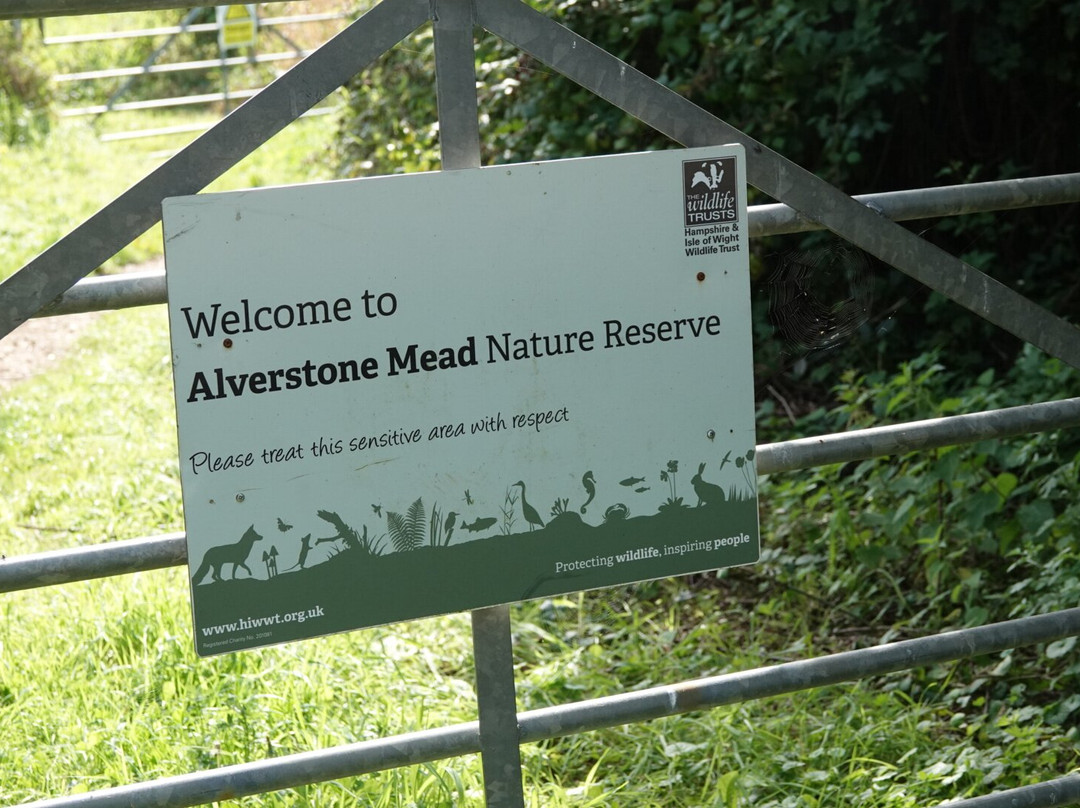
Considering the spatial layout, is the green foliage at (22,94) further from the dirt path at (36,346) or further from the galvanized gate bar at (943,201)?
the galvanized gate bar at (943,201)

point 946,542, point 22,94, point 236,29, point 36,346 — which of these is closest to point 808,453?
point 946,542

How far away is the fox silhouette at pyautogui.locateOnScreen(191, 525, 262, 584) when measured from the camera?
1.38 m

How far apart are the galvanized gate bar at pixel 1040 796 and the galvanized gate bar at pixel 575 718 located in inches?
8.7

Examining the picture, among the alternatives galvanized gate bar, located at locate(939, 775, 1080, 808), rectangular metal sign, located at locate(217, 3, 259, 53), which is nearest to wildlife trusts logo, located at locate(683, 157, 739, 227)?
galvanized gate bar, located at locate(939, 775, 1080, 808)

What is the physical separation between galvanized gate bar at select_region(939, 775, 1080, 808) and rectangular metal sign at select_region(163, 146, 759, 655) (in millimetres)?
605

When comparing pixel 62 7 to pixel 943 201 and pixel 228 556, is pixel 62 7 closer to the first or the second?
pixel 228 556

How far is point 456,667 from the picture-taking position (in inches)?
125

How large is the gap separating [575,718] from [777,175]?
76 cm

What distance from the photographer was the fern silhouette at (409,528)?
1464 mm

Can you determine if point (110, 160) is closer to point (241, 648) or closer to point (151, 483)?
point (151, 483)

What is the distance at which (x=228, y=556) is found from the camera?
139cm

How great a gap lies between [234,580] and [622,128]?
3896 millimetres

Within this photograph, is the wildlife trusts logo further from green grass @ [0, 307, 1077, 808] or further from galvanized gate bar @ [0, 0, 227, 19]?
green grass @ [0, 307, 1077, 808]

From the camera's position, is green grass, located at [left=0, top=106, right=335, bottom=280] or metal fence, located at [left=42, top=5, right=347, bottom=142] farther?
metal fence, located at [left=42, top=5, right=347, bottom=142]
